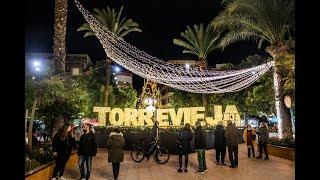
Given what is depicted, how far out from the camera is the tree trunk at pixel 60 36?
19.1 m

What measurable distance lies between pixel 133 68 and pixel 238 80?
6.50m

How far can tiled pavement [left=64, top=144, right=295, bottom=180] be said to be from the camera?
13.4 metres

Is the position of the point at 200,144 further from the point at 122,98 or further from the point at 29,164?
the point at 122,98

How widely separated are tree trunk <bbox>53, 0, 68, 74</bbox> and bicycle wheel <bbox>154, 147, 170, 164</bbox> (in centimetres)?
567

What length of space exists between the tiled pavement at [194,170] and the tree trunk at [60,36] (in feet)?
15.7

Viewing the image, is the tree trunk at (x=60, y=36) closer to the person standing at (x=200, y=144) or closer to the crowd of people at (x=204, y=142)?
the crowd of people at (x=204, y=142)

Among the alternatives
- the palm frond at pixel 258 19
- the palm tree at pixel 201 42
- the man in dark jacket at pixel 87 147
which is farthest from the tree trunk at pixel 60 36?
the palm tree at pixel 201 42

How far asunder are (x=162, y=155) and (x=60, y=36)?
717cm

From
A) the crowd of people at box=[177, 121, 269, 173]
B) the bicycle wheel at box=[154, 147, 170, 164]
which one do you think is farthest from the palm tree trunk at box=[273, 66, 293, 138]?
the bicycle wheel at box=[154, 147, 170, 164]

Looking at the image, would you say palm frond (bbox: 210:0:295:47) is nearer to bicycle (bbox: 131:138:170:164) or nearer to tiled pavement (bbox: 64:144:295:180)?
tiled pavement (bbox: 64:144:295:180)
